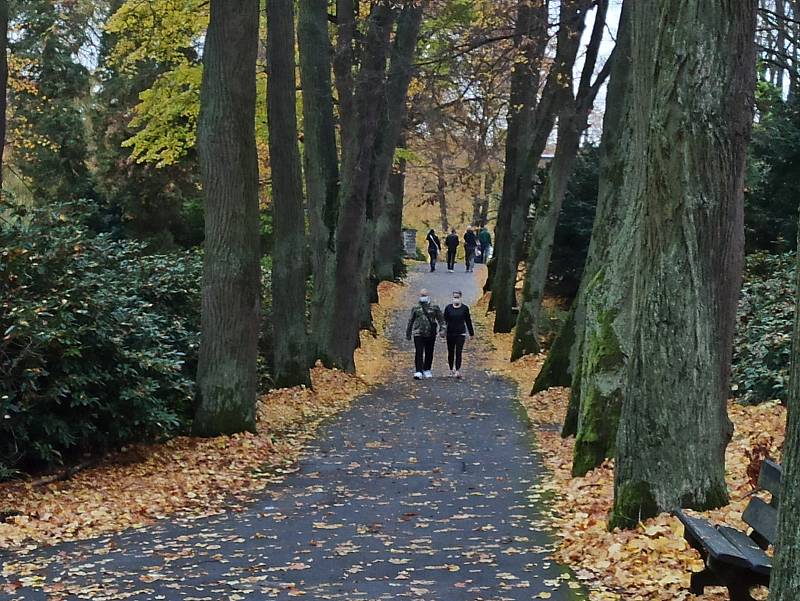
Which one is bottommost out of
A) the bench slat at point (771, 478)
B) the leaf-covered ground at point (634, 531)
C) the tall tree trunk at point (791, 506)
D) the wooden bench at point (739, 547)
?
the leaf-covered ground at point (634, 531)

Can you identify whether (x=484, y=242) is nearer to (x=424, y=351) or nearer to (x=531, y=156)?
(x=531, y=156)

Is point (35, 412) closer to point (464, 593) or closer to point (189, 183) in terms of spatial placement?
point (464, 593)

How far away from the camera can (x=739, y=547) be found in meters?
5.37

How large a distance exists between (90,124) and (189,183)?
3436 mm

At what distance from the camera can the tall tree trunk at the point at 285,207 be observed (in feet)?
55.8

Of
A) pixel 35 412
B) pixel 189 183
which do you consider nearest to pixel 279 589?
pixel 35 412

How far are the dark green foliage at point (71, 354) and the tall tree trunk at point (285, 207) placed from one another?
15.4ft

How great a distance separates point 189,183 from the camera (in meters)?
31.0

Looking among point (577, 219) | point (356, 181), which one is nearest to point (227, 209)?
point (356, 181)

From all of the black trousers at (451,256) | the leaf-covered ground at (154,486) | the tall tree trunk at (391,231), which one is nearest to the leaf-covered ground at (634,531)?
the leaf-covered ground at (154,486)

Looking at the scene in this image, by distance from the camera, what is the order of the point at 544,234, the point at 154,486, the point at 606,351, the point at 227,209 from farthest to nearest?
the point at 544,234
the point at 227,209
the point at 154,486
the point at 606,351

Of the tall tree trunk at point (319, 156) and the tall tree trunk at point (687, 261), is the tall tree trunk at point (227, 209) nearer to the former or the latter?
the tall tree trunk at point (687, 261)

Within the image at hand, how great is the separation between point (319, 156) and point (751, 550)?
51.7ft

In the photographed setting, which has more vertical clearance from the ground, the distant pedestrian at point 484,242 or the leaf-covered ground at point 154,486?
the distant pedestrian at point 484,242
